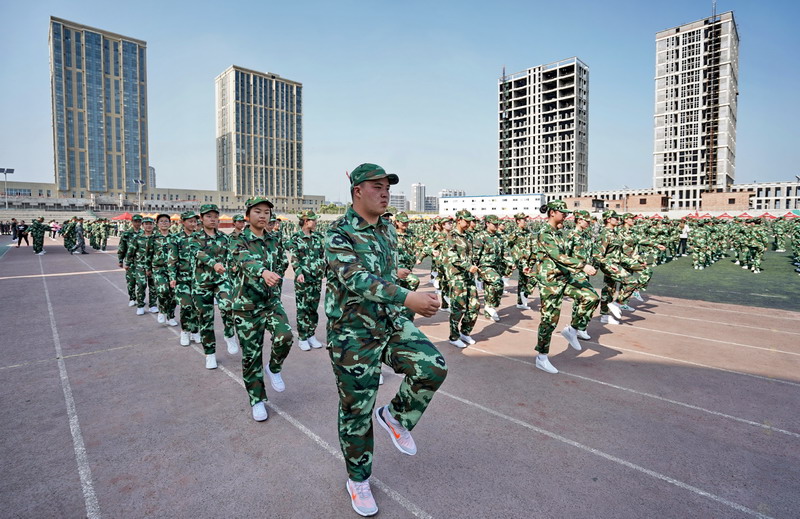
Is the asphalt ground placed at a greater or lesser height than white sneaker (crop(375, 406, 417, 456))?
lesser

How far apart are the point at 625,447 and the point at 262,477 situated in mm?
3254

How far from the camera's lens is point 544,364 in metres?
6.11

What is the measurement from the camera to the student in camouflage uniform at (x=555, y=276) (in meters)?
6.20

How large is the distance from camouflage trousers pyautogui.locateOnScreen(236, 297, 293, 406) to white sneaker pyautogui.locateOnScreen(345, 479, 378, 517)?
191cm

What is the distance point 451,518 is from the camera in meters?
2.99

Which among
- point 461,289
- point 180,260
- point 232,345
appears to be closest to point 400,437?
point 461,289

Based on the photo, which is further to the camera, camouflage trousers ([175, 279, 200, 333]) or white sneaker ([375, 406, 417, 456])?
camouflage trousers ([175, 279, 200, 333])

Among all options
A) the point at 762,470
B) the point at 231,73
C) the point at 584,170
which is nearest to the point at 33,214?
the point at 231,73

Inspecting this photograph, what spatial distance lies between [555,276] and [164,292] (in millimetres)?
7449

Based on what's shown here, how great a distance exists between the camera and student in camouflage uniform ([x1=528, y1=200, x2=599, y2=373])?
620cm

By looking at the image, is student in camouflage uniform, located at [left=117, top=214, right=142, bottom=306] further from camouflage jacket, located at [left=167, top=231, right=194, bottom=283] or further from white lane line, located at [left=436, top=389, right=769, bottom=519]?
white lane line, located at [left=436, top=389, right=769, bottom=519]

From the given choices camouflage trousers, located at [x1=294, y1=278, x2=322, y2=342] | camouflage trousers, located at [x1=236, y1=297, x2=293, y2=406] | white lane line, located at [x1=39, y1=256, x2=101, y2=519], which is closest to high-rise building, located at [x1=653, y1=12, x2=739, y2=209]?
camouflage trousers, located at [x1=294, y1=278, x2=322, y2=342]

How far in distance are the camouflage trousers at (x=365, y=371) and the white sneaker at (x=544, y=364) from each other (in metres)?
3.46

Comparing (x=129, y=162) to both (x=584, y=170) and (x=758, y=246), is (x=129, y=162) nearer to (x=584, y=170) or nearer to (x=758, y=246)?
(x=584, y=170)
